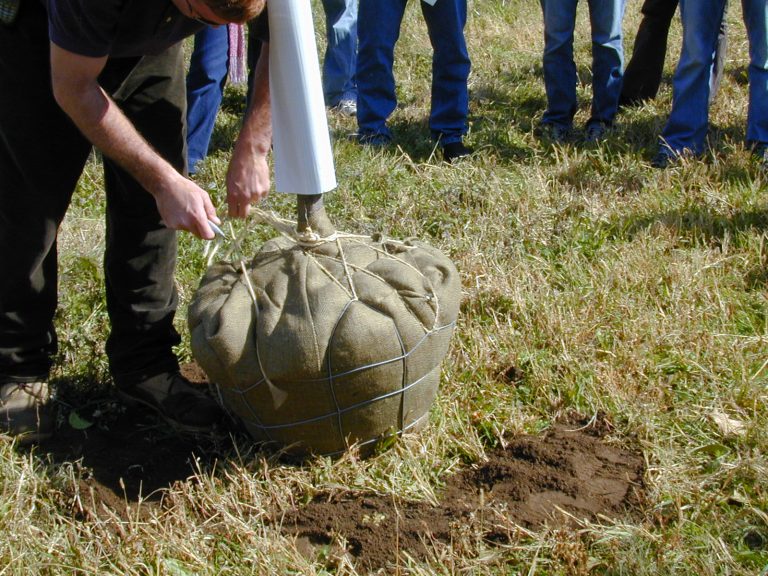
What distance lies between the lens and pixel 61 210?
3014 millimetres

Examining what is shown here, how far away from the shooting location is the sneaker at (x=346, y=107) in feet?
22.8

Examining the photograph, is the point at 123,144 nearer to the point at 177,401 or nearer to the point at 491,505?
the point at 177,401

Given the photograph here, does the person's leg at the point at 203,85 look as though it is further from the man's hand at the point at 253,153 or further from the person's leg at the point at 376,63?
the man's hand at the point at 253,153

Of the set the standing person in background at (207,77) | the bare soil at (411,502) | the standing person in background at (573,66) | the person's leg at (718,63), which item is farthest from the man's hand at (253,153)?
the person's leg at (718,63)

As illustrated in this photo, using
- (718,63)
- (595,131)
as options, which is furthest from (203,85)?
(718,63)

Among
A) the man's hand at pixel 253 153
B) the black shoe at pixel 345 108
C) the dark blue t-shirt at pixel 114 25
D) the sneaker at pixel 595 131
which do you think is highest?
the dark blue t-shirt at pixel 114 25

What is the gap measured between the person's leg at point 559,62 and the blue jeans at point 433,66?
2.15 ft

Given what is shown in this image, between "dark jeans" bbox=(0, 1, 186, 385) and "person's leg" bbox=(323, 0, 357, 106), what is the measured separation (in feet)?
12.9

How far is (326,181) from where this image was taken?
273cm

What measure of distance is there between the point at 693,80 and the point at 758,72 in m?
0.42

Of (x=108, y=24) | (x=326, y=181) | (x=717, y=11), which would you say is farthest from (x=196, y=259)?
(x=717, y=11)

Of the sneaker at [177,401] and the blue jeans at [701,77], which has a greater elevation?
the blue jeans at [701,77]

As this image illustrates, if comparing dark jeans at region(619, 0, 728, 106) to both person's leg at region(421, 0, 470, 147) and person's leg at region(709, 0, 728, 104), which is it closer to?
person's leg at region(709, 0, 728, 104)

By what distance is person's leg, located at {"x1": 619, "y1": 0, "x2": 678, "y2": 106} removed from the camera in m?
6.81
